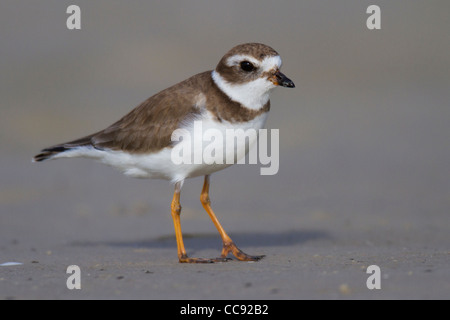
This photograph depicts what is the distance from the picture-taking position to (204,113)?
6.19m

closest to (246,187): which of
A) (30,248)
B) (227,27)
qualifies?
(30,248)

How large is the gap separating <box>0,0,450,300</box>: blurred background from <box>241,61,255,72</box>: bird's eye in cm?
243

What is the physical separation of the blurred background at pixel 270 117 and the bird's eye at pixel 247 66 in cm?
243

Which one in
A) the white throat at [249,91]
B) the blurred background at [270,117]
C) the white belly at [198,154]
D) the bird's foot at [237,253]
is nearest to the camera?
the white belly at [198,154]

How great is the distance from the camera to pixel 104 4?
19.3 metres

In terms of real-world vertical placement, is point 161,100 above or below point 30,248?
above

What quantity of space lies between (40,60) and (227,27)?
15.4 feet

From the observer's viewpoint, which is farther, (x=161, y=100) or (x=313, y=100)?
(x=313, y=100)

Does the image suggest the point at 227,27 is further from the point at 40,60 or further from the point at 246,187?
the point at 246,187

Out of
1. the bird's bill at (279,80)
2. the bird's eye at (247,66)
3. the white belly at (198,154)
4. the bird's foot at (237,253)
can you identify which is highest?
the bird's eye at (247,66)

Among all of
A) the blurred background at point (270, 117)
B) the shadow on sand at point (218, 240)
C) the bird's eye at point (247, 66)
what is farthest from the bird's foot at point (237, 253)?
the bird's eye at point (247, 66)

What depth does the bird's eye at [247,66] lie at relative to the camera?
6266 mm

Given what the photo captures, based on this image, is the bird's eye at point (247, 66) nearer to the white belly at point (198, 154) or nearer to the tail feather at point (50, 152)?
the white belly at point (198, 154)

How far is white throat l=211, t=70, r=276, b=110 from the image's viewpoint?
20.4 ft
